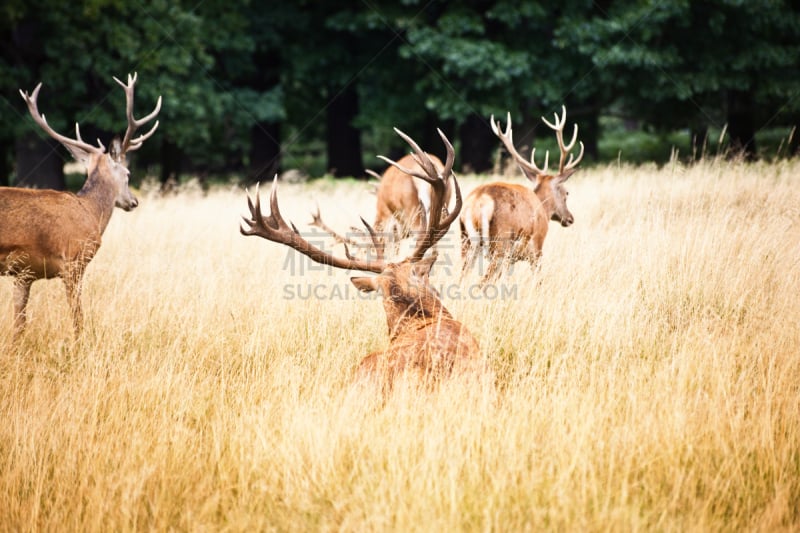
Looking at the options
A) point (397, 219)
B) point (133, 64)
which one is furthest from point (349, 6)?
point (397, 219)

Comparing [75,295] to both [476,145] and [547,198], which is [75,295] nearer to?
[547,198]

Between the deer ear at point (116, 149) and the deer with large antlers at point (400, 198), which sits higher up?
the deer ear at point (116, 149)

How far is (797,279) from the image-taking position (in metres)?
4.70

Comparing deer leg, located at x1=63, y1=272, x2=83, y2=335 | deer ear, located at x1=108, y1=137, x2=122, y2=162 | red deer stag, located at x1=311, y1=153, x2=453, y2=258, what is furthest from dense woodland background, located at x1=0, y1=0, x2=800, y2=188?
deer leg, located at x1=63, y1=272, x2=83, y2=335

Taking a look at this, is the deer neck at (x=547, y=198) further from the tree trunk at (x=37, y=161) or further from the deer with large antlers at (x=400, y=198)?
the tree trunk at (x=37, y=161)

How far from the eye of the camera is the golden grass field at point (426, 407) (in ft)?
8.45

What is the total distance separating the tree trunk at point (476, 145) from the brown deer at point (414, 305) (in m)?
12.6

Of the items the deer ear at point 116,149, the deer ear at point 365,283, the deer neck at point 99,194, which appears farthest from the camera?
the deer ear at point 116,149

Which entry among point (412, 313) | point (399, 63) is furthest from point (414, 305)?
point (399, 63)

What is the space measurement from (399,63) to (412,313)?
45.3 feet

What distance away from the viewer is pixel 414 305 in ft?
13.4

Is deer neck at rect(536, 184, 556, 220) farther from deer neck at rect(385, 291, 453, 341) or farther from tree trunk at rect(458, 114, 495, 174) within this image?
tree trunk at rect(458, 114, 495, 174)

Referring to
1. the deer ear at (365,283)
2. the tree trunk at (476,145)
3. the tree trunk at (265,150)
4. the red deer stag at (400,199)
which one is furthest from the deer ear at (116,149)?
the tree trunk at (265,150)

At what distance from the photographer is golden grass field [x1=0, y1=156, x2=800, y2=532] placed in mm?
2574
